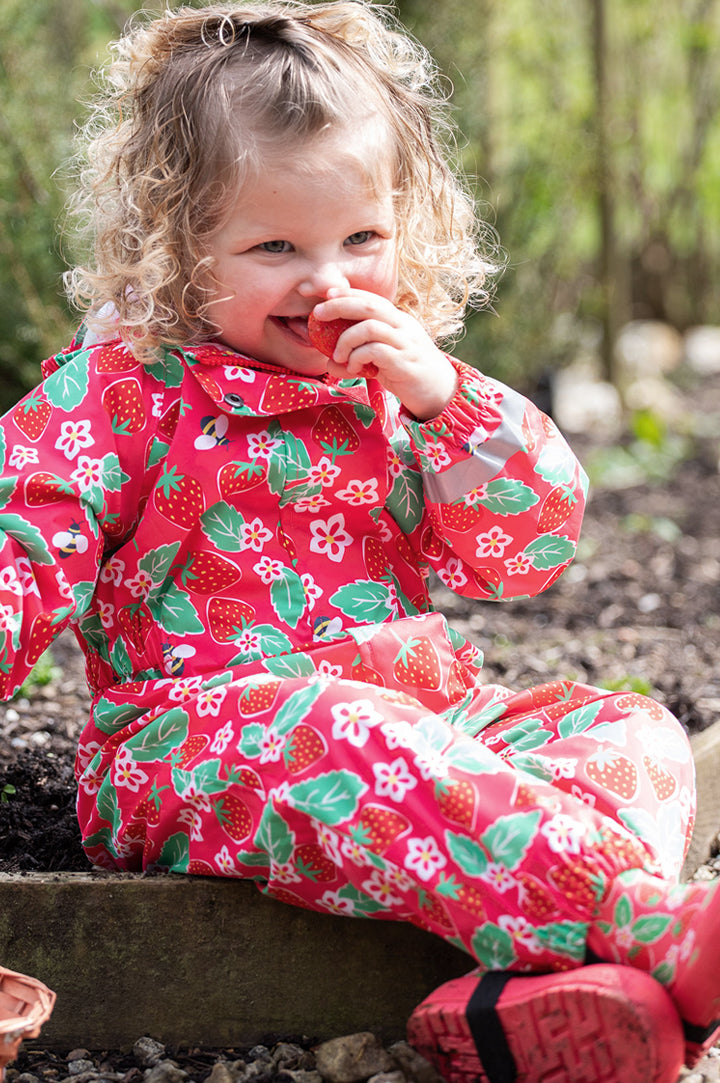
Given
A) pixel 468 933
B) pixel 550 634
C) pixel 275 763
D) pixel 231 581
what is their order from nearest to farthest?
pixel 468 933
pixel 275 763
pixel 231 581
pixel 550 634

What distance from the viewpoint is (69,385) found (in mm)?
1861

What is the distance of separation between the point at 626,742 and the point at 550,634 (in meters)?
1.82

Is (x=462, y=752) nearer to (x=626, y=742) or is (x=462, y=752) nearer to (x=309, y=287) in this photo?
(x=626, y=742)

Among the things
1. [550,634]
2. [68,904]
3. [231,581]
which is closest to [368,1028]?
[68,904]

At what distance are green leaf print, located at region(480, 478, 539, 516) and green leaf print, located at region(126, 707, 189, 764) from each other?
60cm

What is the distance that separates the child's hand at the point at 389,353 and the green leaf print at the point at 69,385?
0.40m

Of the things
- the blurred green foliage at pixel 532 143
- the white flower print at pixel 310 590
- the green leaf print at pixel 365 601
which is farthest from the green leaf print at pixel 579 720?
the blurred green foliage at pixel 532 143

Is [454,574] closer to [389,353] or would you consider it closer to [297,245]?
[389,353]

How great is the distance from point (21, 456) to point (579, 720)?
0.98m

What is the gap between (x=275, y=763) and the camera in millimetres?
1637

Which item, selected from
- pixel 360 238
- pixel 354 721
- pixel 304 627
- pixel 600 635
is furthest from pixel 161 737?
pixel 600 635

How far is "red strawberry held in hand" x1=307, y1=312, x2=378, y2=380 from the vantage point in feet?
5.97

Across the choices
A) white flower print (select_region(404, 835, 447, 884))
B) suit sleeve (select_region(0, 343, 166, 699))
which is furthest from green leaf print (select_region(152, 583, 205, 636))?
white flower print (select_region(404, 835, 447, 884))

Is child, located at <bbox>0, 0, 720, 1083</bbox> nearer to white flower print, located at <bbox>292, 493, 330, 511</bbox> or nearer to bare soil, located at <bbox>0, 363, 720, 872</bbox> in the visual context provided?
white flower print, located at <bbox>292, 493, 330, 511</bbox>
